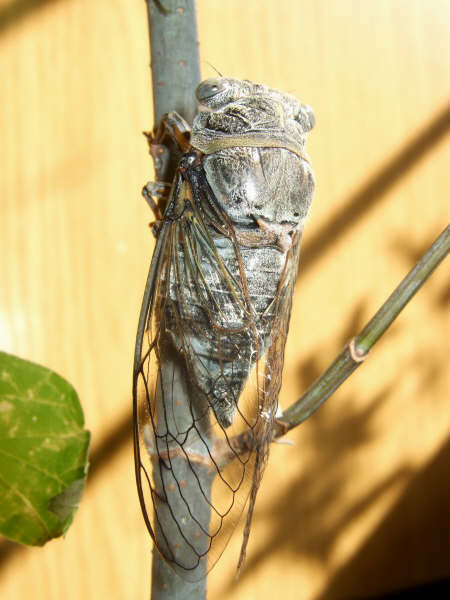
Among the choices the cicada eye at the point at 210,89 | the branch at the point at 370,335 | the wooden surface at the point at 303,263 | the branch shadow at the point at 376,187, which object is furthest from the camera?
the branch shadow at the point at 376,187

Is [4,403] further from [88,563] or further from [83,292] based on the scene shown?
[88,563]

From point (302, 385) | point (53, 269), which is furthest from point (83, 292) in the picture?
point (302, 385)

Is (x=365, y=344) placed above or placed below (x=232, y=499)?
above

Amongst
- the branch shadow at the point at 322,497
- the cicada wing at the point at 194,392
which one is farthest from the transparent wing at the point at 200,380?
the branch shadow at the point at 322,497

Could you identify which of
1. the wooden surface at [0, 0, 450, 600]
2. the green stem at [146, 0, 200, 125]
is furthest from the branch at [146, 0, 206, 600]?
the wooden surface at [0, 0, 450, 600]

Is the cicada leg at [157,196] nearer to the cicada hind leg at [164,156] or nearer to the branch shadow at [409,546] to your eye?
the cicada hind leg at [164,156]

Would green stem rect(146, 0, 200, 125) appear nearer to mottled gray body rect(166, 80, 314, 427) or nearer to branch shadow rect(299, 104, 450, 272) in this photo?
mottled gray body rect(166, 80, 314, 427)
